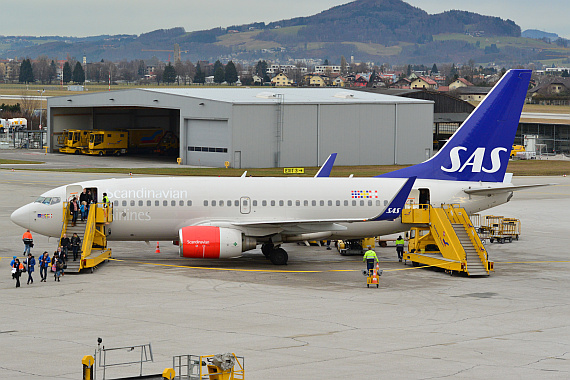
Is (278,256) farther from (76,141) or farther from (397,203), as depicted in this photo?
(76,141)

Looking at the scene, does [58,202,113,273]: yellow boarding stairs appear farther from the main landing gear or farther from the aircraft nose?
the main landing gear

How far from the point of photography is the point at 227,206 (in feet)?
135

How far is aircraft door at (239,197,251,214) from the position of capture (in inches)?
1620

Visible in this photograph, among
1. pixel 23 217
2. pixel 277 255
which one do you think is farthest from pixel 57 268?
pixel 277 255

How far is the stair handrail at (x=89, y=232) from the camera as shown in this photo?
3818 cm

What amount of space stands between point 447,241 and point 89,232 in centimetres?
1836

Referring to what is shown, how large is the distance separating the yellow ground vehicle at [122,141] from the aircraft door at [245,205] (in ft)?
238

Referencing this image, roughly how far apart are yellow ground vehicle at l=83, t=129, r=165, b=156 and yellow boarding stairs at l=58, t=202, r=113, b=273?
70.8 m

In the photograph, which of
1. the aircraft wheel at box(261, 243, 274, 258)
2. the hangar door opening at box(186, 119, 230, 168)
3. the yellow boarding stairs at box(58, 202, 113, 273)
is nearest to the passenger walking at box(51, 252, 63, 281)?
the yellow boarding stairs at box(58, 202, 113, 273)

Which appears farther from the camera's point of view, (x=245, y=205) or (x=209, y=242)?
(x=245, y=205)

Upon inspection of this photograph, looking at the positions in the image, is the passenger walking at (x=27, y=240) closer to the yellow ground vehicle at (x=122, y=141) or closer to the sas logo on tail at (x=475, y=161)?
the sas logo on tail at (x=475, y=161)

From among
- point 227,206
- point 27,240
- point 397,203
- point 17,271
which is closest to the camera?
point 17,271

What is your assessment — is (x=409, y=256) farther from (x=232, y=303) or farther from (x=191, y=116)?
(x=191, y=116)

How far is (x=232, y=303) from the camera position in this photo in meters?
31.9
